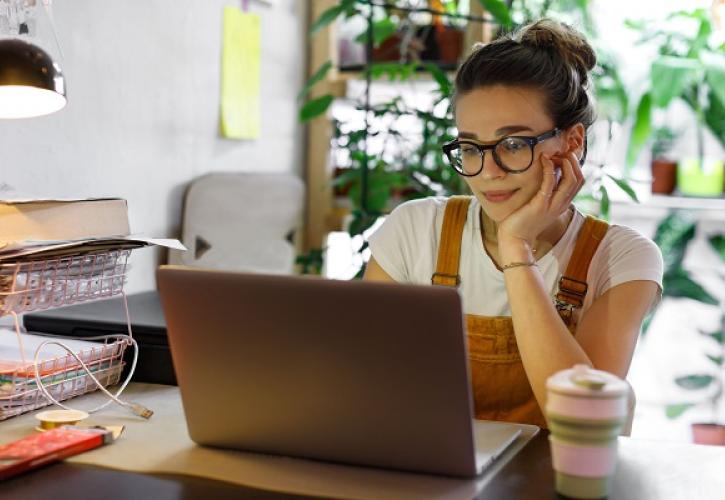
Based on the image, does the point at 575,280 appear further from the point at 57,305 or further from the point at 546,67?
the point at 57,305

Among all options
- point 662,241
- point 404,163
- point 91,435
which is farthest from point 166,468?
point 662,241

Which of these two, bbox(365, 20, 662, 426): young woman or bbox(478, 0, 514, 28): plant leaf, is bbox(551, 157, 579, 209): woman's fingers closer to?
bbox(365, 20, 662, 426): young woman

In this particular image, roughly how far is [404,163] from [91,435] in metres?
1.54

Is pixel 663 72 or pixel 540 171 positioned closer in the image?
pixel 540 171

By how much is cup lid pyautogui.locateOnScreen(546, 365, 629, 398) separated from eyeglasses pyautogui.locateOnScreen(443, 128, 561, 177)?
58 centimetres

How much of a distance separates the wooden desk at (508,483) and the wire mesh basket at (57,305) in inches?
9.2

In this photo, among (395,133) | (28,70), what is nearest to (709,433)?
(395,133)

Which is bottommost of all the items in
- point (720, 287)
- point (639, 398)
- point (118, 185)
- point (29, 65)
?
point (639, 398)

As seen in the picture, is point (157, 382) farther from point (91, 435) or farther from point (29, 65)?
point (29, 65)

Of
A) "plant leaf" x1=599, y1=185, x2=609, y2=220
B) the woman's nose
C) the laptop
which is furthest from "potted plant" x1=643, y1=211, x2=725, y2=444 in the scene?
the laptop

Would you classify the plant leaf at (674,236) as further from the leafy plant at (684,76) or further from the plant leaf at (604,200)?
the plant leaf at (604,200)

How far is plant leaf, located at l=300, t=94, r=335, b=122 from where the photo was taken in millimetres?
2453

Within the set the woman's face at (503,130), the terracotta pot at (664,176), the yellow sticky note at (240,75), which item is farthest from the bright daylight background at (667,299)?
the woman's face at (503,130)

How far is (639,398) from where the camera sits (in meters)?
3.31
